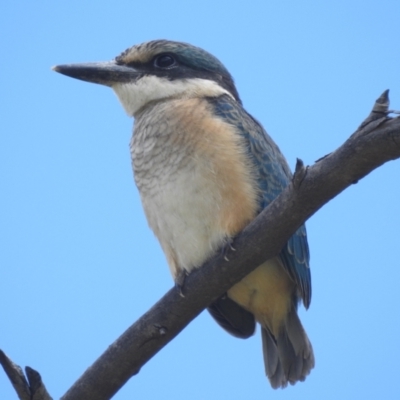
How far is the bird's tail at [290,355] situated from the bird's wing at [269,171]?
235 millimetres

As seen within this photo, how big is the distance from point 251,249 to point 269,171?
2.94 ft

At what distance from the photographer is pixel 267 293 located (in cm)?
445

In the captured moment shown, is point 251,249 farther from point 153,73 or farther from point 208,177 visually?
point 153,73

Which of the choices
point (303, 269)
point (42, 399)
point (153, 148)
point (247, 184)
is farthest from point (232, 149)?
point (42, 399)

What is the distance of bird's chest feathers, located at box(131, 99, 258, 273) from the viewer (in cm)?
415

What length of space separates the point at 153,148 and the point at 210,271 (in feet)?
3.29

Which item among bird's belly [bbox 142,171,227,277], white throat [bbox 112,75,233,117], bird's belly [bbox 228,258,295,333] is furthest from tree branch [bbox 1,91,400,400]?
white throat [bbox 112,75,233,117]

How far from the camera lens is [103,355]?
3.76m

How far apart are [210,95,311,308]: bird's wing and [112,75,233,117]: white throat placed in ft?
0.78

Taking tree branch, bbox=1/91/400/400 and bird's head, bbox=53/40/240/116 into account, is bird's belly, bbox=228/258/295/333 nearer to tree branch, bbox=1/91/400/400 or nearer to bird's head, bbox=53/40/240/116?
→ tree branch, bbox=1/91/400/400

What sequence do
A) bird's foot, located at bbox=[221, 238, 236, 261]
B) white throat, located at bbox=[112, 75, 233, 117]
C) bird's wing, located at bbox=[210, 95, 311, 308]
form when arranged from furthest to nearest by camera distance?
1. white throat, located at bbox=[112, 75, 233, 117]
2. bird's wing, located at bbox=[210, 95, 311, 308]
3. bird's foot, located at bbox=[221, 238, 236, 261]

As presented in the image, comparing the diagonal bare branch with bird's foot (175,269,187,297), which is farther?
bird's foot (175,269,187,297)

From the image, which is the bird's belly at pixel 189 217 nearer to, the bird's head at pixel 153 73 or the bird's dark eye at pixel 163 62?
the bird's head at pixel 153 73

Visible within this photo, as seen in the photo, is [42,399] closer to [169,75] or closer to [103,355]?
[103,355]
